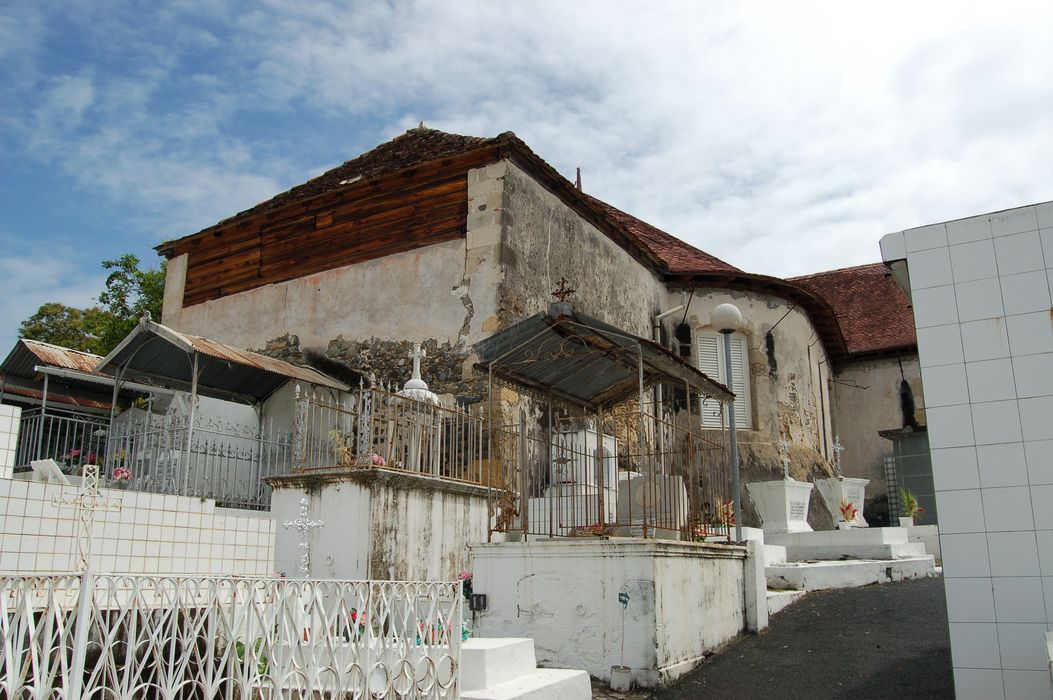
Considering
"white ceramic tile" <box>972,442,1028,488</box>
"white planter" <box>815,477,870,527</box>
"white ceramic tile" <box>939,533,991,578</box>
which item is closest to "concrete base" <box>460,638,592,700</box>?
"white ceramic tile" <box>939,533,991,578</box>

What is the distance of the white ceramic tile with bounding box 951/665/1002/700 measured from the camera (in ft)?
19.6

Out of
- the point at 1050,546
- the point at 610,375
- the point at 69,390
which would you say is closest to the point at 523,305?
the point at 610,375

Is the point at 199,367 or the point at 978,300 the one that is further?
the point at 199,367

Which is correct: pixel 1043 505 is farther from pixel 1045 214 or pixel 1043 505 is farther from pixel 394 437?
pixel 394 437

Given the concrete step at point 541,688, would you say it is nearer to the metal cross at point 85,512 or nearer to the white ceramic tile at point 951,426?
the metal cross at point 85,512

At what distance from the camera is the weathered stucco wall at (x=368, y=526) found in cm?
956

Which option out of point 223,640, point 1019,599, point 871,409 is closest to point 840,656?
point 1019,599

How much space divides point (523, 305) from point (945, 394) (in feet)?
28.3

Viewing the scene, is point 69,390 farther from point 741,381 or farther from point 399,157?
point 741,381

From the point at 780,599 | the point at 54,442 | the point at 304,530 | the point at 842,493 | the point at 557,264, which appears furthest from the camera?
the point at 842,493

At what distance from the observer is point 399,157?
1684 cm

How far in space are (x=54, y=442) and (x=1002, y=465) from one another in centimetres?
1400

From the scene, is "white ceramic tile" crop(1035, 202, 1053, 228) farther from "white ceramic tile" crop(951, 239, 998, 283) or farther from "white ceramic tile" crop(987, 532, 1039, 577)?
"white ceramic tile" crop(987, 532, 1039, 577)

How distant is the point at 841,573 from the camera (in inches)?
495
